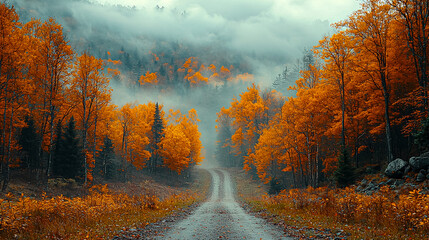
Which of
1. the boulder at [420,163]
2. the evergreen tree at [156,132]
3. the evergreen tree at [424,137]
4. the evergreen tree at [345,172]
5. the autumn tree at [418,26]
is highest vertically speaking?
the autumn tree at [418,26]

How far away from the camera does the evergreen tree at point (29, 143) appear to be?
994 inches

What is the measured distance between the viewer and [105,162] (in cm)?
3372

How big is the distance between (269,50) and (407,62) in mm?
172722

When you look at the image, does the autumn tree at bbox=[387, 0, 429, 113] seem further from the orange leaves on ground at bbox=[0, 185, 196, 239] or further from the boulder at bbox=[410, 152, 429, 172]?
the orange leaves on ground at bbox=[0, 185, 196, 239]

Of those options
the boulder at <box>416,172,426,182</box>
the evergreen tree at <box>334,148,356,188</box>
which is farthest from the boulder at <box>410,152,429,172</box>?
the evergreen tree at <box>334,148,356,188</box>

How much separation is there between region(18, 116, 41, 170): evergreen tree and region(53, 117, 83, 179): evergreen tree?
1.93m

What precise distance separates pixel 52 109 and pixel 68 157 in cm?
908

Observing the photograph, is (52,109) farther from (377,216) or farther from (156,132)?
(156,132)

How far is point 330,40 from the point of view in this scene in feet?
74.9

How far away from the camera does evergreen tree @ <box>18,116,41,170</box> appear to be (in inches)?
994

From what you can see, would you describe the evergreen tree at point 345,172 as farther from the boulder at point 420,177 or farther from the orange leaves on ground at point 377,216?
the orange leaves on ground at point 377,216

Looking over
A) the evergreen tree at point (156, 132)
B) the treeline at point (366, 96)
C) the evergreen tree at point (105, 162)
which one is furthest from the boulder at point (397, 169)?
the evergreen tree at point (156, 132)

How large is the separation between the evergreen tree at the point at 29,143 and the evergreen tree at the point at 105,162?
854 cm

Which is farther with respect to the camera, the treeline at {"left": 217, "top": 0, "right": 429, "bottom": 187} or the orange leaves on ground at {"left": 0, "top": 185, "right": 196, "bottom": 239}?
the treeline at {"left": 217, "top": 0, "right": 429, "bottom": 187}
